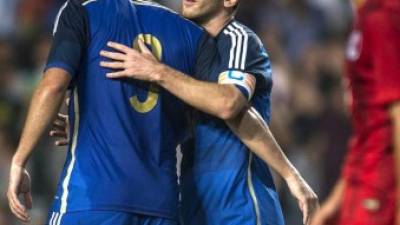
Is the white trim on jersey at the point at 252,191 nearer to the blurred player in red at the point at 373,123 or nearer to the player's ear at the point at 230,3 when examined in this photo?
the player's ear at the point at 230,3

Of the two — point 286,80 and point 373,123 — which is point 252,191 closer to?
point 373,123

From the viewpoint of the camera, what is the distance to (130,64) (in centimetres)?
547

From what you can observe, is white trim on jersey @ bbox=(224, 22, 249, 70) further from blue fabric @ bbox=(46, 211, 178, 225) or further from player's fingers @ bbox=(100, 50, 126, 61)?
blue fabric @ bbox=(46, 211, 178, 225)

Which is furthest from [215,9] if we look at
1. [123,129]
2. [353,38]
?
[353,38]

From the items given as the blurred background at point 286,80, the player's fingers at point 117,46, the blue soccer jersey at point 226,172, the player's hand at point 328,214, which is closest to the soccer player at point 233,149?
the blue soccer jersey at point 226,172

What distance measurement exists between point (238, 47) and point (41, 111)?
0.93 m

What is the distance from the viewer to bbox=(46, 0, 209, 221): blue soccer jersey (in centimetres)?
544

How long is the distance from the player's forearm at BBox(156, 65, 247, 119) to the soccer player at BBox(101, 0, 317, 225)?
4 centimetres

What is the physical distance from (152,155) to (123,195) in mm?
236

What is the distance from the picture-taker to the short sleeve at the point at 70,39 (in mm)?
5391

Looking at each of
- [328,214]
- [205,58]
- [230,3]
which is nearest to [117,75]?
[205,58]

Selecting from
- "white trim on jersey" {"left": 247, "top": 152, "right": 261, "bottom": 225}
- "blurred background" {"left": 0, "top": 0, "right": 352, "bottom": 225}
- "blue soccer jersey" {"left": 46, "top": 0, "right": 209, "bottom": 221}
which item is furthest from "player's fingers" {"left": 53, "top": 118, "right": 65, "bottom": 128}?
"blurred background" {"left": 0, "top": 0, "right": 352, "bottom": 225}

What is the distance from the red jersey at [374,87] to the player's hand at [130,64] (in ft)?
4.14

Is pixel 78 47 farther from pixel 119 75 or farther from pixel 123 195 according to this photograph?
pixel 123 195
